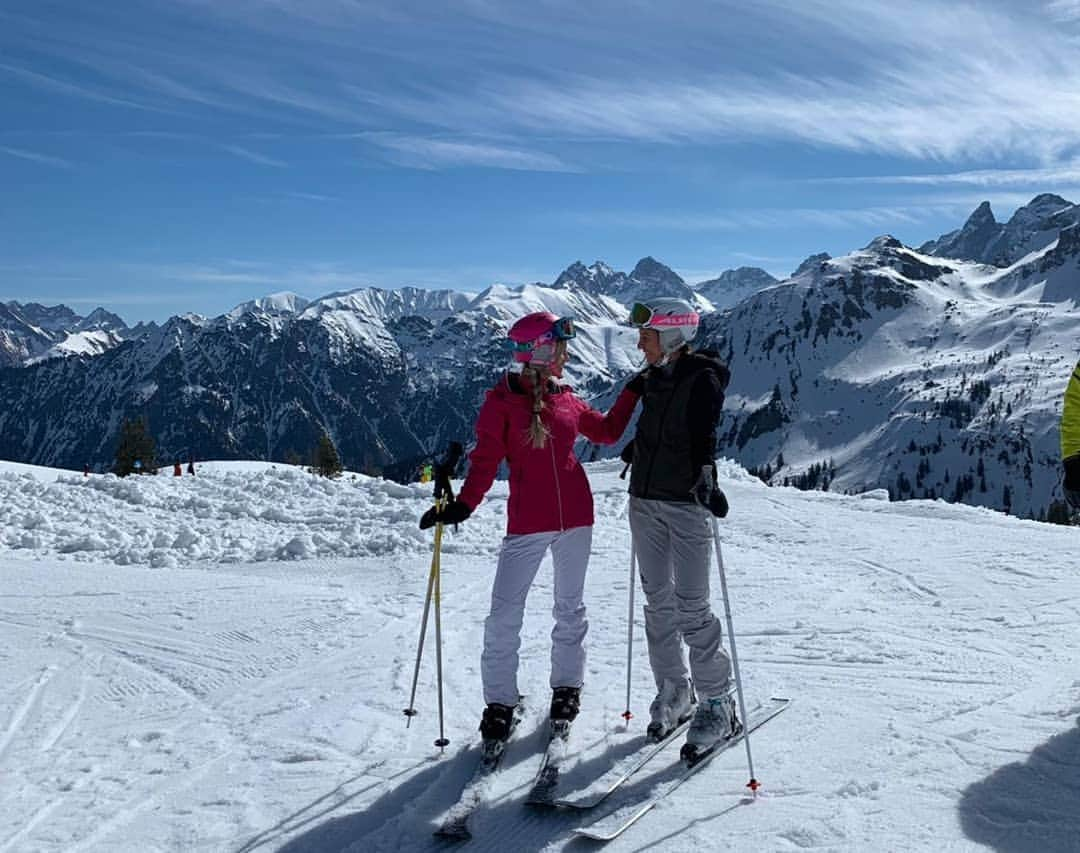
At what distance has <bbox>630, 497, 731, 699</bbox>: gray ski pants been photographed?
609 cm

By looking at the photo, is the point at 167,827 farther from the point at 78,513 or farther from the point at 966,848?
the point at 78,513

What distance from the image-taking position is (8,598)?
11.5 meters

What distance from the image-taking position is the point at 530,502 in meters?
6.43

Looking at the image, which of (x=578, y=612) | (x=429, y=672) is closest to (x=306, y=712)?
(x=429, y=672)

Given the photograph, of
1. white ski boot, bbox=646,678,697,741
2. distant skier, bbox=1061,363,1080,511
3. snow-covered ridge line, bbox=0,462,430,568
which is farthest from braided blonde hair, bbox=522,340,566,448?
snow-covered ridge line, bbox=0,462,430,568

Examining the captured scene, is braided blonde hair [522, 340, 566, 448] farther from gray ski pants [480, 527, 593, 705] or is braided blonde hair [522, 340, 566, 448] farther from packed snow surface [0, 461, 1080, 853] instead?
packed snow surface [0, 461, 1080, 853]

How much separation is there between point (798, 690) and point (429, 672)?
3.46 meters

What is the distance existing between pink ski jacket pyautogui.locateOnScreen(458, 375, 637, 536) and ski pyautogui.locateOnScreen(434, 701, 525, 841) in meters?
1.50

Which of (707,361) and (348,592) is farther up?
(707,361)

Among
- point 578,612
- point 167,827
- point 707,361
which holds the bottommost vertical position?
point 167,827

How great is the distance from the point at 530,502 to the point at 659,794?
7.01 ft

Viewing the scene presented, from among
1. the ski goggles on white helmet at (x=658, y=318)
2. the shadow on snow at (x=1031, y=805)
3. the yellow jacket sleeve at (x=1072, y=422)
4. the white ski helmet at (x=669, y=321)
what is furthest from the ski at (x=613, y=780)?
the yellow jacket sleeve at (x=1072, y=422)

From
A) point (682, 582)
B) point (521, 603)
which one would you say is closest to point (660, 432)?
point (682, 582)

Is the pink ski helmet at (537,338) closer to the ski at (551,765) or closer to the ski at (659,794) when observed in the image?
the ski at (551,765)
